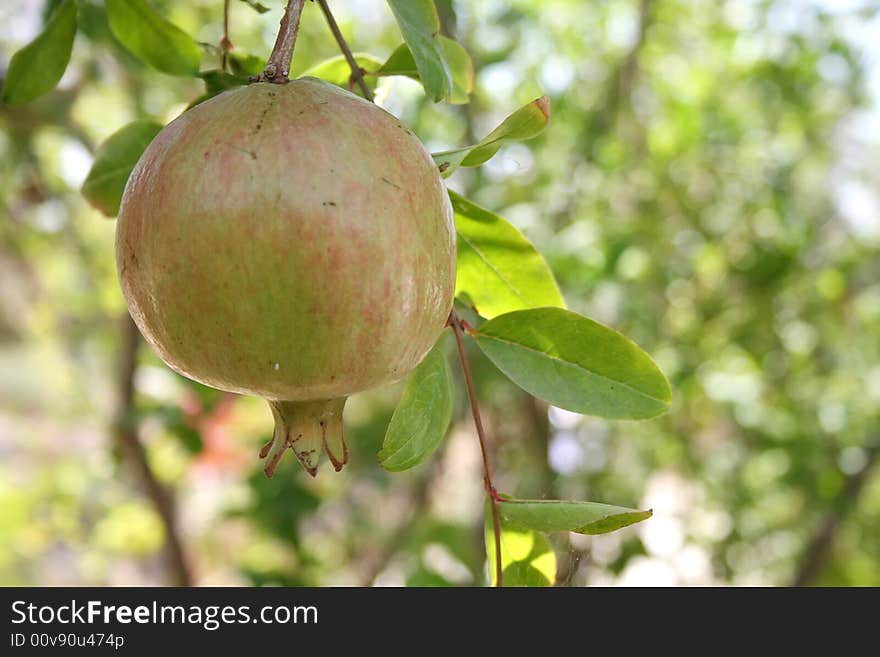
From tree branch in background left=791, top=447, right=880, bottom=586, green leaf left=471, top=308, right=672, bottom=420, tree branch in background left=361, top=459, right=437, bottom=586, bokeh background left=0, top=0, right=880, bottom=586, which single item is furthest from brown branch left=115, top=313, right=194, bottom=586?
tree branch in background left=791, top=447, right=880, bottom=586

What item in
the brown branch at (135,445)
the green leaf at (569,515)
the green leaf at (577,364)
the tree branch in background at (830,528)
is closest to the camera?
the green leaf at (569,515)

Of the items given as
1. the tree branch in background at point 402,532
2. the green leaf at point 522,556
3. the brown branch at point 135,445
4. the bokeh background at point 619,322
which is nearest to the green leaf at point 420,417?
the green leaf at point 522,556

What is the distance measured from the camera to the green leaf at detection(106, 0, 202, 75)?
836 millimetres

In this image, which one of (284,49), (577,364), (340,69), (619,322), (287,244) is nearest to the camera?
(287,244)

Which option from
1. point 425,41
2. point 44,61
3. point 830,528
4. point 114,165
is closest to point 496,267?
point 425,41

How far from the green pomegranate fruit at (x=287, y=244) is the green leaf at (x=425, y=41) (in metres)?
0.05

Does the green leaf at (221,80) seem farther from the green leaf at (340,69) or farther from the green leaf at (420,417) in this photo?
the green leaf at (420,417)

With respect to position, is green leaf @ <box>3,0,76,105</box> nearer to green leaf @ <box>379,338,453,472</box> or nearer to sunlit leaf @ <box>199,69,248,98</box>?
sunlit leaf @ <box>199,69,248,98</box>

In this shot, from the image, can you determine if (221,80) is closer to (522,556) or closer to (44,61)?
(44,61)

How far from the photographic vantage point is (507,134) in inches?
24.6

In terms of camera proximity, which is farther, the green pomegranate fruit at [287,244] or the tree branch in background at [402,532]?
the tree branch in background at [402,532]

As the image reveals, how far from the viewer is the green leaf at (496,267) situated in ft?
2.51

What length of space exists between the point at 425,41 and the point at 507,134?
0.09 meters

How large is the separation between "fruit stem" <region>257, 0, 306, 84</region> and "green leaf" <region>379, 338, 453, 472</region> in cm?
24
